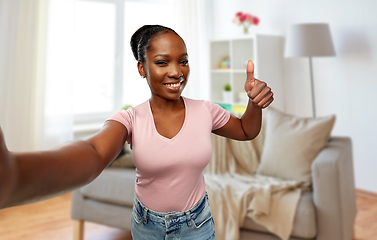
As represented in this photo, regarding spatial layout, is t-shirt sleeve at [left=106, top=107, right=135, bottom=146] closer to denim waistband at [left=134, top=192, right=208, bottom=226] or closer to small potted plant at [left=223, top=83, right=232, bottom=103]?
denim waistband at [left=134, top=192, right=208, bottom=226]

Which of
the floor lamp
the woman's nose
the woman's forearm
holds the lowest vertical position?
the woman's forearm

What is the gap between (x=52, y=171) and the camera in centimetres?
46

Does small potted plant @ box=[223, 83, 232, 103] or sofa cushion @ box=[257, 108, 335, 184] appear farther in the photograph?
small potted plant @ box=[223, 83, 232, 103]

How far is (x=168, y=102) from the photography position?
2.39 feet

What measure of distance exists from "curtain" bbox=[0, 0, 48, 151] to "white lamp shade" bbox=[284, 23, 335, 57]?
7.47 ft

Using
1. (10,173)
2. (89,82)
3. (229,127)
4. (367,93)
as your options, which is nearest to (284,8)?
(367,93)

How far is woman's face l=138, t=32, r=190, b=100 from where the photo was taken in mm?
675

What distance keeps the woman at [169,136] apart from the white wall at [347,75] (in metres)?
2.61

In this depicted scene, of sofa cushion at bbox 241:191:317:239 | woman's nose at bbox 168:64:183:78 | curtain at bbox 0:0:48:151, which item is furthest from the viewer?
curtain at bbox 0:0:48:151

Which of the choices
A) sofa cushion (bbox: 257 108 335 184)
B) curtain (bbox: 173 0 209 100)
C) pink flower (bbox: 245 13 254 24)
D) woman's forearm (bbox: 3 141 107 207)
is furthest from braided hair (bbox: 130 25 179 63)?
curtain (bbox: 173 0 209 100)

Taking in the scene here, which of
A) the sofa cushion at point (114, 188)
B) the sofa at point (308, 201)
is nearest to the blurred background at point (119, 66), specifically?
the sofa at point (308, 201)

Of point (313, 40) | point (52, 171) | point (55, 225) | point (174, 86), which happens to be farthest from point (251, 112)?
point (313, 40)

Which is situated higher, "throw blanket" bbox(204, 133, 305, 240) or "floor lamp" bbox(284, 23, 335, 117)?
"floor lamp" bbox(284, 23, 335, 117)

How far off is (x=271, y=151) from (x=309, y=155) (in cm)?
25
